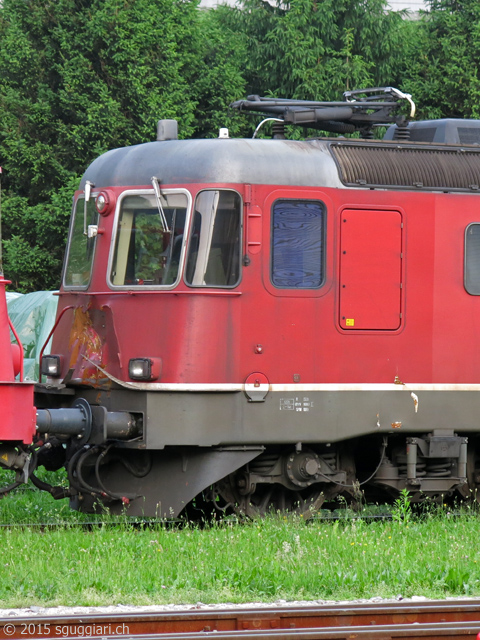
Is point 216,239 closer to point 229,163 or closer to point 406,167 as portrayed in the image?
point 229,163

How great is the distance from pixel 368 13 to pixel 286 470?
17.9m

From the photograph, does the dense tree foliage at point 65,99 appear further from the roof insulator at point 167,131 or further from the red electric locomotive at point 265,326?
the red electric locomotive at point 265,326

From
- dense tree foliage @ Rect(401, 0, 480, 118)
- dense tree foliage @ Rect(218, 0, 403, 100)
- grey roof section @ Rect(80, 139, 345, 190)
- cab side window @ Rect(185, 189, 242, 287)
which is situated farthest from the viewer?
dense tree foliage @ Rect(401, 0, 480, 118)

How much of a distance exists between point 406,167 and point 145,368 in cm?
317

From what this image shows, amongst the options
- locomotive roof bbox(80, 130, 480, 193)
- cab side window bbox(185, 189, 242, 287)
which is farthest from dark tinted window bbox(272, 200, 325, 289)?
cab side window bbox(185, 189, 242, 287)

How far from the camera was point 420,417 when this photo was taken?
32.5 ft

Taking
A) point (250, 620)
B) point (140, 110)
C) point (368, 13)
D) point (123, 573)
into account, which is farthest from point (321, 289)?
point (368, 13)

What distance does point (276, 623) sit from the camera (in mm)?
6191

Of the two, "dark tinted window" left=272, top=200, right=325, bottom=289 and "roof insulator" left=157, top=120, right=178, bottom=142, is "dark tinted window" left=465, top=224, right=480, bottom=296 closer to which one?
"dark tinted window" left=272, top=200, right=325, bottom=289

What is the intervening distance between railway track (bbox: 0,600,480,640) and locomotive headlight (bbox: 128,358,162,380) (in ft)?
10.1

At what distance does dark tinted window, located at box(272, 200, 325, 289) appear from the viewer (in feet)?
31.3

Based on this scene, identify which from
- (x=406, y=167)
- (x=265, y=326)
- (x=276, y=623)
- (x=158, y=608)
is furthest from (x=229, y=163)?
(x=276, y=623)

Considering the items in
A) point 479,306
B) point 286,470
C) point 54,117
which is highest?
point 54,117

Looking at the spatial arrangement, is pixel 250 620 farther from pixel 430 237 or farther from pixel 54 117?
pixel 54 117
